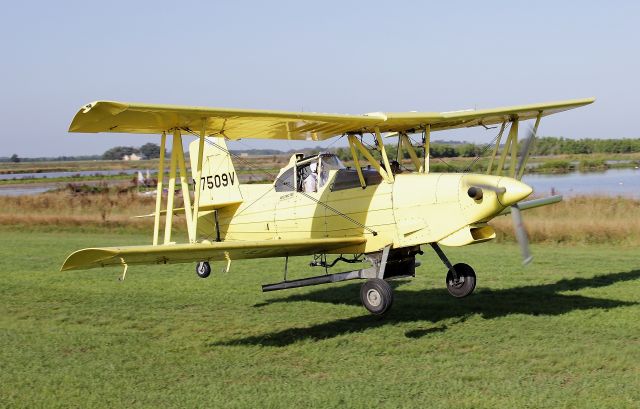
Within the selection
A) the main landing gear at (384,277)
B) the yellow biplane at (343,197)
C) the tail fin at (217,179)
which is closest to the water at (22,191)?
the tail fin at (217,179)

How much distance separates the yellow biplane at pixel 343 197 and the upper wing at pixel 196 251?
17 mm

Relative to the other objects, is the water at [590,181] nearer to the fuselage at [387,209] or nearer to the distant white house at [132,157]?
the fuselage at [387,209]

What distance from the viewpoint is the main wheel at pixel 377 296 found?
1033 cm

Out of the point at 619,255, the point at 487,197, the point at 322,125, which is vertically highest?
the point at 322,125

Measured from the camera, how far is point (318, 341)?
→ 10.2 m

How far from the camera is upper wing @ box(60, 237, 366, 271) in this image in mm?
8805

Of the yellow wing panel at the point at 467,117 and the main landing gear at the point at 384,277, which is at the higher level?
the yellow wing panel at the point at 467,117

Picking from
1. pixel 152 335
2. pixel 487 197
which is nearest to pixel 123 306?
pixel 152 335

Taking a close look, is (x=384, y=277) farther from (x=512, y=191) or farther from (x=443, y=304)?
(x=512, y=191)

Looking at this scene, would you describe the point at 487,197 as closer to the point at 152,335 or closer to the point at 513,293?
the point at 513,293

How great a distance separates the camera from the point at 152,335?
35.4ft

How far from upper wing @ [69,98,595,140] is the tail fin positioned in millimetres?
1889

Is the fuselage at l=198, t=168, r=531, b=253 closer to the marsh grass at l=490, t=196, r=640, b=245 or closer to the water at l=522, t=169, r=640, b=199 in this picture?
the marsh grass at l=490, t=196, r=640, b=245

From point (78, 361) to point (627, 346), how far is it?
6929mm
